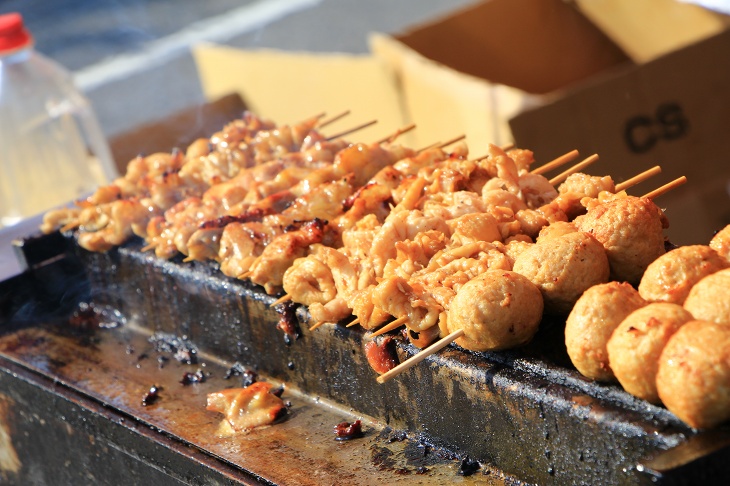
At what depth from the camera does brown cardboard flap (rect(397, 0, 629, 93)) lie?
808cm

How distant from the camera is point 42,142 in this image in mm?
7453

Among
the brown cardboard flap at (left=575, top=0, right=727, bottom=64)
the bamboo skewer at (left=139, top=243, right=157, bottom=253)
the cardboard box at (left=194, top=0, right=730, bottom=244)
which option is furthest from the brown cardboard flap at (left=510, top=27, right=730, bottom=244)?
the bamboo skewer at (left=139, top=243, right=157, bottom=253)

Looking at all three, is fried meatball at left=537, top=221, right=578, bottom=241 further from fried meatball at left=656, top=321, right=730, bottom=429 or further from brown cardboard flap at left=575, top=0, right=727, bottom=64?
brown cardboard flap at left=575, top=0, right=727, bottom=64

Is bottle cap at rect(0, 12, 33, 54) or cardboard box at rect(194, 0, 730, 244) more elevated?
bottle cap at rect(0, 12, 33, 54)

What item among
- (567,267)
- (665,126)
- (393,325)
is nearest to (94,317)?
(393,325)

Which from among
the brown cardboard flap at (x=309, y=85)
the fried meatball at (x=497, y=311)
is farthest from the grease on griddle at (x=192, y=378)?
the brown cardboard flap at (x=309, y=85)

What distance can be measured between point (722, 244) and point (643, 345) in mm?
608

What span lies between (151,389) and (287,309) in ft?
2.78

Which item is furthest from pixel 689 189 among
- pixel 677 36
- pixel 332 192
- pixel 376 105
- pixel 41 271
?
pixel 41 271

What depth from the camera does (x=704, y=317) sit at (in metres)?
2.41

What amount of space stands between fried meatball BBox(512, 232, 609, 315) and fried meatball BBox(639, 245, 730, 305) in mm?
201

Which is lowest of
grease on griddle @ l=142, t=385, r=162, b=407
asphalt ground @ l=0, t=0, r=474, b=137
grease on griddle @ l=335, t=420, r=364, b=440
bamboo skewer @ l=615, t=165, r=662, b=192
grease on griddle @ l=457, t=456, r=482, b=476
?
grease on griddle @ l=457, t=456, r=482, b=476

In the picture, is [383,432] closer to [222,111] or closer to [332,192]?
[332,192]

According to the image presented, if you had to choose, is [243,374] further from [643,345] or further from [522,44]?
[522,44]
